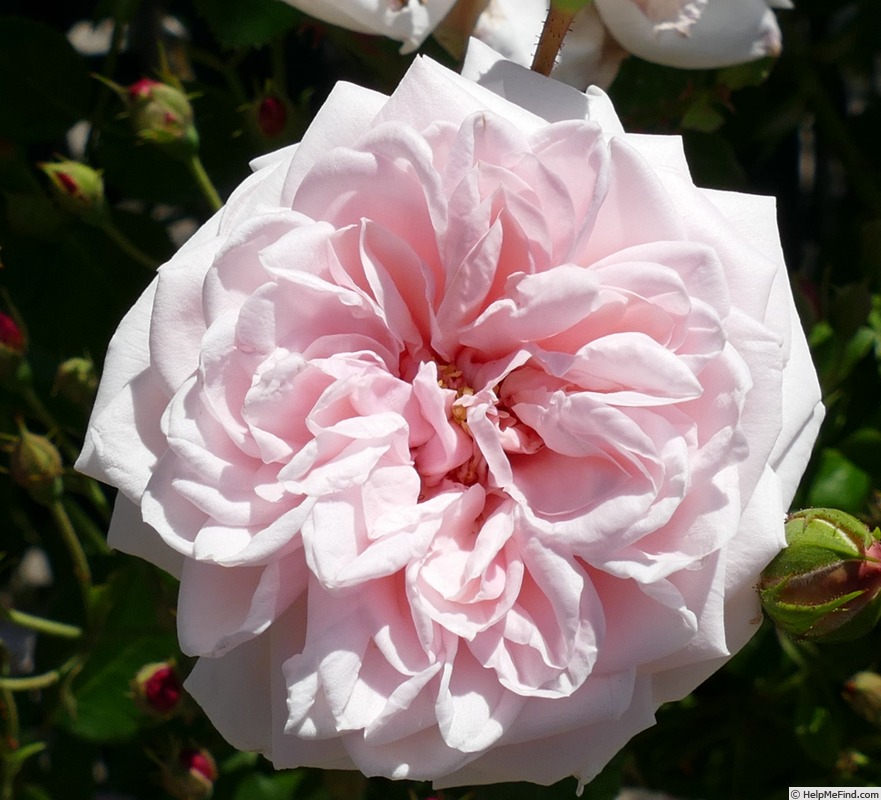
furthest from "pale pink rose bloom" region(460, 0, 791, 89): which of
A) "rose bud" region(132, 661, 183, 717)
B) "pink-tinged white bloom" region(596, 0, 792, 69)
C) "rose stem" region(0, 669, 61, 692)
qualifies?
"rose stem" region(0, 669, 61, 692)

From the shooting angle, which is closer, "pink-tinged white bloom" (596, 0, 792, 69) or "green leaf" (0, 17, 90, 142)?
"pink-tinged white bloom" (596, 0, 792, 69)

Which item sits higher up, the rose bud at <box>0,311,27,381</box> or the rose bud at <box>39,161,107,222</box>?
the rose bud at <box>39,161,107,222</box>

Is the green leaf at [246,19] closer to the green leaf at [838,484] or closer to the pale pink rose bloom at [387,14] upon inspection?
the pale pink rose bloom at [387,14]

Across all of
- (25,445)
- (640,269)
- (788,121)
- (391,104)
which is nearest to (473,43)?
(391,104)

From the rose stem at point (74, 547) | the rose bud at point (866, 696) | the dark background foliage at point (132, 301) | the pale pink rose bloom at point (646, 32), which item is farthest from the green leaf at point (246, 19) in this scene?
the rose bud at point (866, 696)

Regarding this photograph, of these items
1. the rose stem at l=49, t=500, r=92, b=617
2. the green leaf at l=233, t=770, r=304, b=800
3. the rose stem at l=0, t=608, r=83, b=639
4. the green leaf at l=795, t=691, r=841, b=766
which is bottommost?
the green leaf at l=233, t=770, r=304, b=800

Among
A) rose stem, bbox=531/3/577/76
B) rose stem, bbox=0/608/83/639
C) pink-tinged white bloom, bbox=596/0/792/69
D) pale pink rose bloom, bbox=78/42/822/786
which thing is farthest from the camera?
rose stem, bbox=0/608/83/639

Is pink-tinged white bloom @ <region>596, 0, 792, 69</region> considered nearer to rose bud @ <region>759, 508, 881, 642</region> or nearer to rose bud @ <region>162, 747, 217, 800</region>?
rose bud @ <region>759, 508, 881, 642</region>
